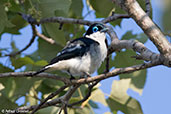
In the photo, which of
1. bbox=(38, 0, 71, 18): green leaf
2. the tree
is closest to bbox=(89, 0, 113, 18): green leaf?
the tree

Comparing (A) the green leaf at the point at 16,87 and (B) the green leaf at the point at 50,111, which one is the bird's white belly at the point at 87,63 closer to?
(B) the green leaf at the point at 50,111

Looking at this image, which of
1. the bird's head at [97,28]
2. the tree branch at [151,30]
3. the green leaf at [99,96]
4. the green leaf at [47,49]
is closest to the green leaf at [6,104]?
the green leaf at [99,96]

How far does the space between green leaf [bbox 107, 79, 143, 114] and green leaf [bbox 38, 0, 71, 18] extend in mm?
1366

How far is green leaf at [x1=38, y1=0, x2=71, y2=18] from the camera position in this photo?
3121 millimetres

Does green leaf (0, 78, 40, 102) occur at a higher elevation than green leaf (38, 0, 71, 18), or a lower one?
lower

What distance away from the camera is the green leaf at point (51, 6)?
312 centimetres

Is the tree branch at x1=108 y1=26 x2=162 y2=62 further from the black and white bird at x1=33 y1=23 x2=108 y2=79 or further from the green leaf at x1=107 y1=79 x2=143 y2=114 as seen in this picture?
the green leaf at x1=107 y1=79 x2=143 y2=114

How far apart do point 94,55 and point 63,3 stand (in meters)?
0.85

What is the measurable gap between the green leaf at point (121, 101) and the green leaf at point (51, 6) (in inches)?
53.8

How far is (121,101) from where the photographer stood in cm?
387

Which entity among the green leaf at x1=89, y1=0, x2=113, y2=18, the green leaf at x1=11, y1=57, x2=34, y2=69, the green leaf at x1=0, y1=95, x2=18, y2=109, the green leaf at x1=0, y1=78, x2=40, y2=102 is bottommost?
the green leaf at x1=0, y1=95, x2=18, y2=109

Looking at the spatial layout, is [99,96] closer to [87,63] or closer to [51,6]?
[87,63]

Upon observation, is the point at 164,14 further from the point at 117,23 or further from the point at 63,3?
Result: the point at 117,23

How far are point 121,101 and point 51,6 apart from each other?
5.43 ft
